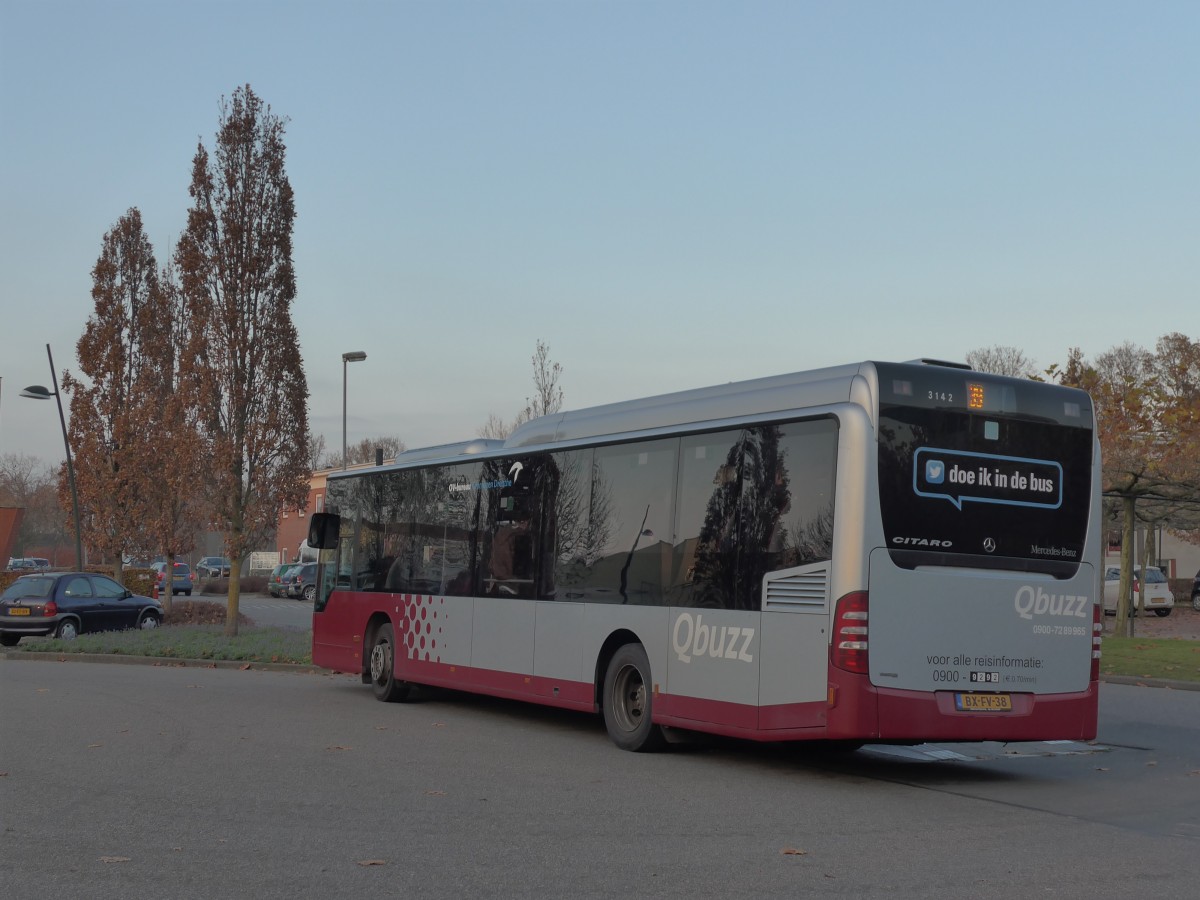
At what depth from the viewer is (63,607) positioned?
2848 cm

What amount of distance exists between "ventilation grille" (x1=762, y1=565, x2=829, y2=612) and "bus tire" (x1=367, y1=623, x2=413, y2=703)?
297 inches

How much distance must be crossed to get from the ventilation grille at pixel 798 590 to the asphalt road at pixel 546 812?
137 cm

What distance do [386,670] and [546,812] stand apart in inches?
353

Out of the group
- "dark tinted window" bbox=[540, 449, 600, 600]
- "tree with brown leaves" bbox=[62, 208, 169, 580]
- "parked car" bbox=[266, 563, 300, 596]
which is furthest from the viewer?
"parked car" bbox=[266, 563, 300, 596]

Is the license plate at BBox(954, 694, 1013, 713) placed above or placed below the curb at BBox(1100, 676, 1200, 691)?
above

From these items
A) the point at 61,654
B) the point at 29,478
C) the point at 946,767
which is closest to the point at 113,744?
the point at 946,767

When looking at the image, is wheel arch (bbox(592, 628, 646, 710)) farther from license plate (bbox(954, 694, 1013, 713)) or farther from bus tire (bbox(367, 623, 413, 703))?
bus tire (bbox(367, 623, 413, 703))

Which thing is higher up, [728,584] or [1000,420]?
[1000,420]

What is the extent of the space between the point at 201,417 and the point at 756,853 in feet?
72.8

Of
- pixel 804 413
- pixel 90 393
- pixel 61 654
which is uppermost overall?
pixel 90 393

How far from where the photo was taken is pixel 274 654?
2386 centimetres

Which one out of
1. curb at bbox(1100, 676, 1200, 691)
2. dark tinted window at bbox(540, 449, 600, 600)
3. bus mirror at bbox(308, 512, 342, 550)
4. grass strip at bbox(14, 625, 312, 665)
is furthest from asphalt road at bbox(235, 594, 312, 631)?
dark tinted window at bbox(540, 449, 600, 600)

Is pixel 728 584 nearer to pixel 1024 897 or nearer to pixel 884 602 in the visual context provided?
pixel 884 602

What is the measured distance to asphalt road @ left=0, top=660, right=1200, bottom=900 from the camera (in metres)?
7.14
